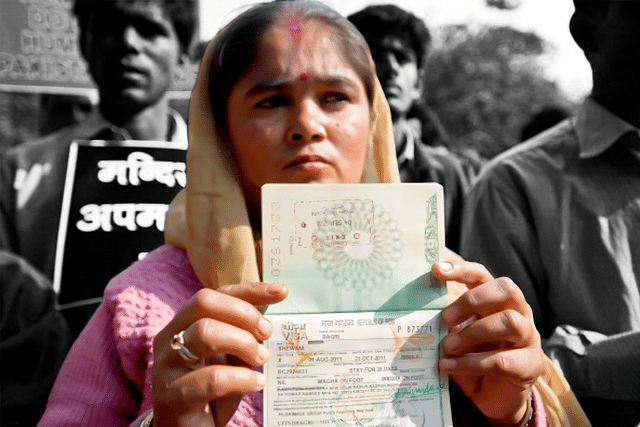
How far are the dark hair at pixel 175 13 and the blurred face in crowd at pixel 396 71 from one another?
2.27 ft

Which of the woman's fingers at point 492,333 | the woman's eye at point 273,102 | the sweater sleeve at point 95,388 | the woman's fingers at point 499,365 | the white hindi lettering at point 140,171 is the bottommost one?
the sweater sleeve at point 95,388

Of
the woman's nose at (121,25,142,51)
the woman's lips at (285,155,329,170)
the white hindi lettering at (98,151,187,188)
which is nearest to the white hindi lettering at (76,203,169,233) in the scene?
the white hindi lettering at (98,151,187,188)

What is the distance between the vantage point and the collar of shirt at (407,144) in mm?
2141

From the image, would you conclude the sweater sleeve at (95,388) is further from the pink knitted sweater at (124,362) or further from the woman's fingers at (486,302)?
the woman's fingers at (486,302)

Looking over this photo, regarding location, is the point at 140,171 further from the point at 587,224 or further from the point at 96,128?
the point at 587,224

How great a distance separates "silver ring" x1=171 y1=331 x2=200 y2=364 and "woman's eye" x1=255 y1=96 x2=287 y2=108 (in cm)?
54

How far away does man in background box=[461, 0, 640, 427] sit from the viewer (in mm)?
1956

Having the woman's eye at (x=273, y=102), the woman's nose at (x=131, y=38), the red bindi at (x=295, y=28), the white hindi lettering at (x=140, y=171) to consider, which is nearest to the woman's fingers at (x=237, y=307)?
the woman's eye at (x=273, y=102)

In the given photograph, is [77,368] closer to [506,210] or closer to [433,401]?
[433,401]

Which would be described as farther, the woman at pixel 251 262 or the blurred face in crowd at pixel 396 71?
the blurred face in crowd at pixel 396 71

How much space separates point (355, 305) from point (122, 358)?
0.55 m

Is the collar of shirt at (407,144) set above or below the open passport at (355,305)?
above

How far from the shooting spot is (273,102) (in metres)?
1.27

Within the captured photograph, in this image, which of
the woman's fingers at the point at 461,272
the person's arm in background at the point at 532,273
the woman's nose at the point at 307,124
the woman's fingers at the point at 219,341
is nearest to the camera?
the woman's fingers at the point at 219,341
